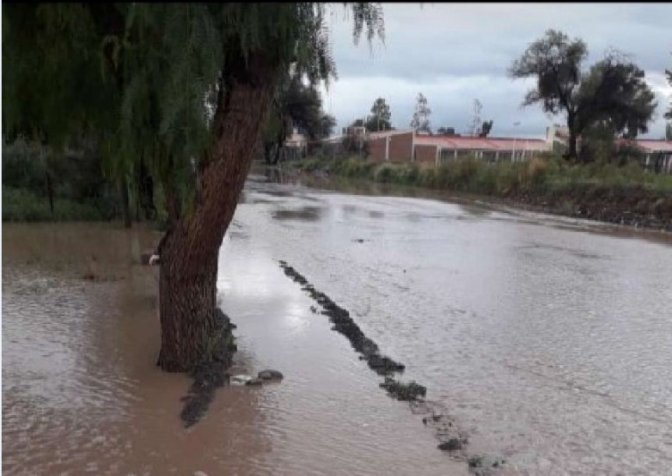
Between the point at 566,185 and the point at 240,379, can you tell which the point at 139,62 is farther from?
the point at 566,185

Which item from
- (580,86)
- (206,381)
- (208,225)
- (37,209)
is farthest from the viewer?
(580,86)

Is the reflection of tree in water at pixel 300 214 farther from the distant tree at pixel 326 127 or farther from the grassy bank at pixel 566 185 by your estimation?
the distant tree at pixel 326 127

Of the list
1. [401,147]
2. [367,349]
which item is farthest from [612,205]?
[401,147]

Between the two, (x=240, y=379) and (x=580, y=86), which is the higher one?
(x=580, y=86)

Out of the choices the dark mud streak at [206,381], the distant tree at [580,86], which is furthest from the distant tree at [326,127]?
the dark mud streak at [206,381]

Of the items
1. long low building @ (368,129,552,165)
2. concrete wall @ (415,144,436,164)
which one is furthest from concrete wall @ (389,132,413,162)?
concrete wall @ (415,144,436,164)

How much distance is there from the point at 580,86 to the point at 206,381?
43.1 meters

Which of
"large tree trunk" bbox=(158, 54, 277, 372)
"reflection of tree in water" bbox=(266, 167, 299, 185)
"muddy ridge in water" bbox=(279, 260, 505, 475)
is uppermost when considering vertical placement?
"large tree trunk" bbox=(158, 54, 277, 372)

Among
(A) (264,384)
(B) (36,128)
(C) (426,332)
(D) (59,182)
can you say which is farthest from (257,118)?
(D) (59,182)

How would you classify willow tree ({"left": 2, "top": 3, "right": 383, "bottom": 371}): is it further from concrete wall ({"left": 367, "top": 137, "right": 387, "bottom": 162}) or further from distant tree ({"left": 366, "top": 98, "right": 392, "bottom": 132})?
distant tree ({"left": 366, "top": 98, "right": 392, "bottom": 132})

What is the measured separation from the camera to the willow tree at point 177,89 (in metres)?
3.67

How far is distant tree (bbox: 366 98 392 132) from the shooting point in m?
107

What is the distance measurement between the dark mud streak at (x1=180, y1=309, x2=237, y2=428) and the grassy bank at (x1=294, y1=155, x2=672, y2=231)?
24719 millimetres

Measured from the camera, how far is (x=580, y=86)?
152 feet
